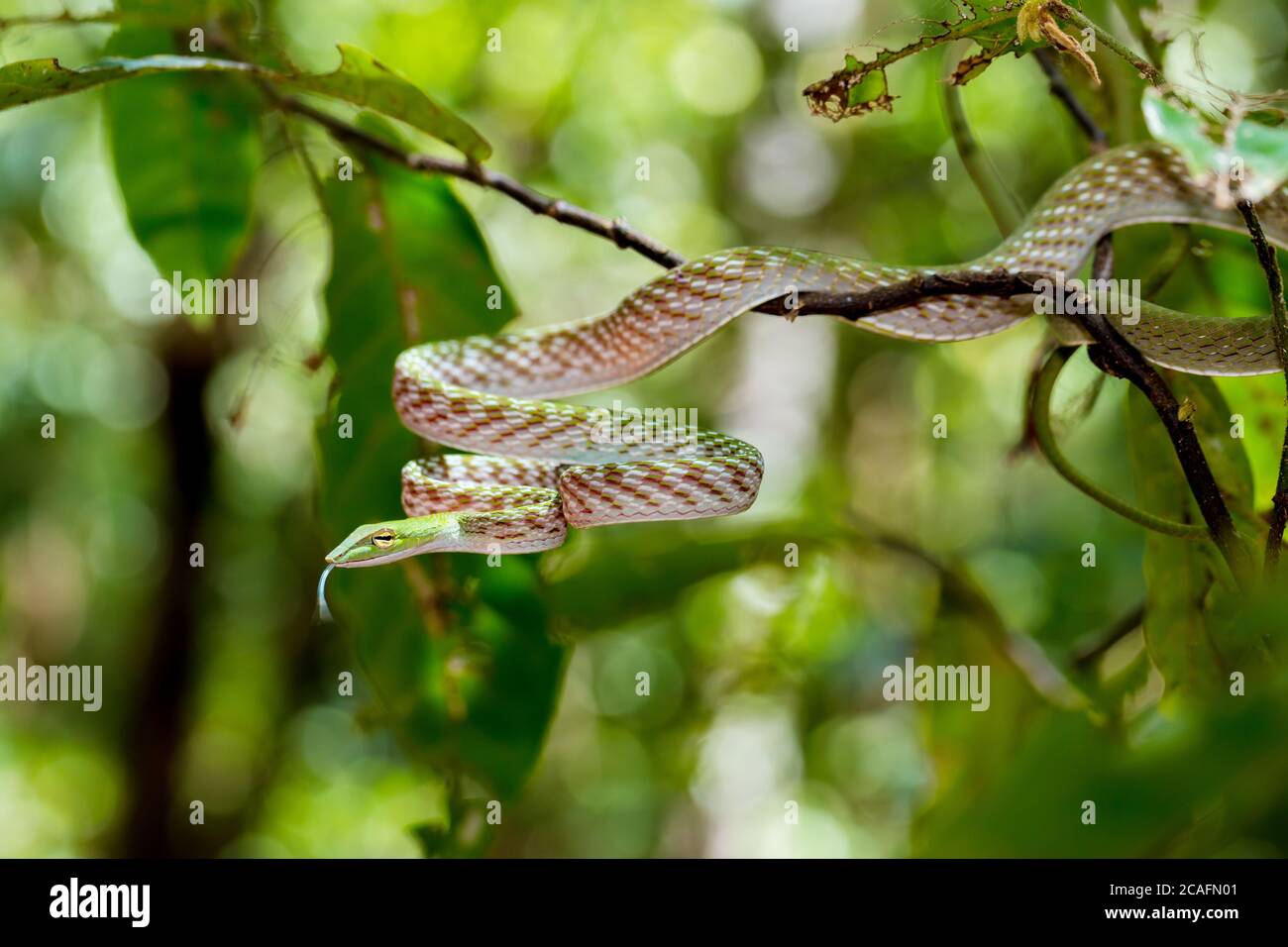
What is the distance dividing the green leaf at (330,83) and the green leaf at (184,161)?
367 mm

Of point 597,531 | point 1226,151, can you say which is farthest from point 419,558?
point 597,531

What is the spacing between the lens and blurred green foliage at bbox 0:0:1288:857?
187 centimetres

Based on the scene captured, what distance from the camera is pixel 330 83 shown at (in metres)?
1.62

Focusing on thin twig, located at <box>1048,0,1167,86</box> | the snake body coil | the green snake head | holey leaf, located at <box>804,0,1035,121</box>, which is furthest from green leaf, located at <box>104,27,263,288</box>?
thin twig, located at <box>1048,0,1167,86</box>

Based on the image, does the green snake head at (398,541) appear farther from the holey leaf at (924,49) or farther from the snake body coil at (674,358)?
the holey leaf at (924,49)

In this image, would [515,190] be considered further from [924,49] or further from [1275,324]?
[1275,324]

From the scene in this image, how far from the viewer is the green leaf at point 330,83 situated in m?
1.43

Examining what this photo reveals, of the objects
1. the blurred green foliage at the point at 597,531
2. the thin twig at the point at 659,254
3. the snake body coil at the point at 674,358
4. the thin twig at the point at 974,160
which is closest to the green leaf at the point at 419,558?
the blurred green foliage at the point at 597,531

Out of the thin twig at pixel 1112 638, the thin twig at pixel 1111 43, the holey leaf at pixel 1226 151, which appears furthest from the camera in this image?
the thin twig at pixel 1112 638

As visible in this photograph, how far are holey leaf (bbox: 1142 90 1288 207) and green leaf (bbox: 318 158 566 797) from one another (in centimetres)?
138

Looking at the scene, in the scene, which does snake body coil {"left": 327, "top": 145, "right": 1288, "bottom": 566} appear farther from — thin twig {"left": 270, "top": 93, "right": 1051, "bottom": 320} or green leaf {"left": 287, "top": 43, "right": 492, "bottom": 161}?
green leaf {"left": 287, "top": 43, "right": 492, "bottom": 161}

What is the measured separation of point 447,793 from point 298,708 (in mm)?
8965
